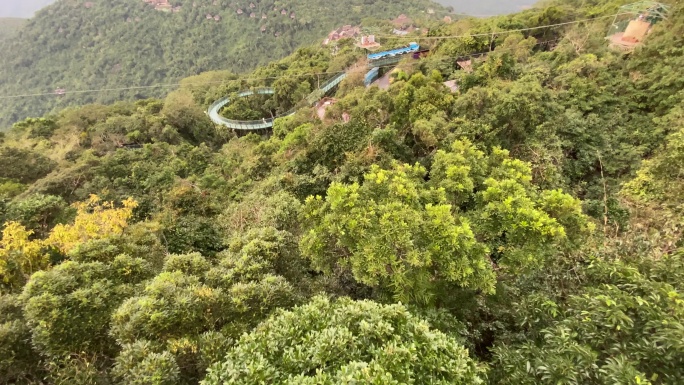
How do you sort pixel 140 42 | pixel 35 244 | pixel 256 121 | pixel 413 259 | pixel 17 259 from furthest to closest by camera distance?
1. pixel 140 42
2. pixel 256 121
3. pixel 35 244
4. pixel 17 259
5. pixel 413 259

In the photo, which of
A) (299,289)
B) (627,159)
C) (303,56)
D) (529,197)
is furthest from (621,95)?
(303,56)

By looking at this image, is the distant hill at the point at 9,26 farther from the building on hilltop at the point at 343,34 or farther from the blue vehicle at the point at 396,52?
the blue vehicle at the point at 396,52

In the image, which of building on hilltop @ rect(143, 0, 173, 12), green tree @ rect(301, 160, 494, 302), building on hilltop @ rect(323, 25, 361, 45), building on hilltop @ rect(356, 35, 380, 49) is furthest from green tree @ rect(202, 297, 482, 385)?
building on hilltop @ rect(143, 0, 173, 12)

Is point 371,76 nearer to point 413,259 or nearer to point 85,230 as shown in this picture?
point 85,230

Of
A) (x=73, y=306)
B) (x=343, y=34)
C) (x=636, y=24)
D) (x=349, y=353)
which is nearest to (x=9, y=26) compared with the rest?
(x=343, y=34)

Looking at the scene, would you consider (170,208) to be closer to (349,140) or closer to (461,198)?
(349,140)

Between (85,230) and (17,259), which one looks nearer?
(17,259)

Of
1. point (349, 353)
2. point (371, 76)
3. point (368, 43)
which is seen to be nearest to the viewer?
point (349, 353)
